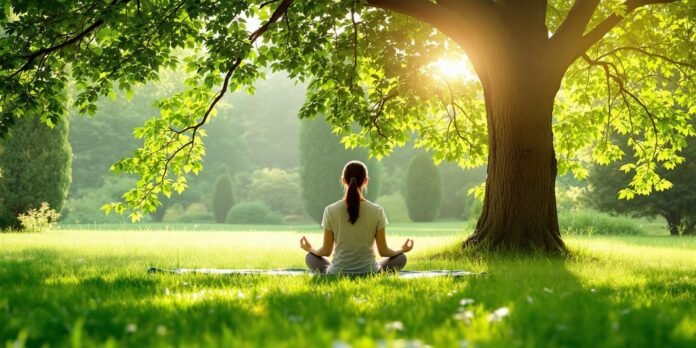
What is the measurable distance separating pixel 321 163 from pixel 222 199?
27.7 ft

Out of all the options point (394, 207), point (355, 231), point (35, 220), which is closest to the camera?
point (355, 231)

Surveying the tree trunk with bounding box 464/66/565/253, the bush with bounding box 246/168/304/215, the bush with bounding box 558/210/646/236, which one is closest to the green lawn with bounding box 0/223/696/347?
the tree trunk with bounding box 464/66/565/253

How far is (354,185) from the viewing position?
6844 mm

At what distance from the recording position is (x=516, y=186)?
32.6 feet

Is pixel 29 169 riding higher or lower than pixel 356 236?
higher

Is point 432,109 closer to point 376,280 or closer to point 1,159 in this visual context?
point 376,280

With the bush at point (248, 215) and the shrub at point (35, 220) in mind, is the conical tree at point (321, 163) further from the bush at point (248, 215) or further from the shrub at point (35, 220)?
the shrub at point (35, 220)

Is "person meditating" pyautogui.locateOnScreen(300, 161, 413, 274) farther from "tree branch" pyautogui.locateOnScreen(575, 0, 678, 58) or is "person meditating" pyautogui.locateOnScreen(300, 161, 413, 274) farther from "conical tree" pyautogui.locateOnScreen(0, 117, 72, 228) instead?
"conical tree" pyautogui.locateOnScreen(0, 117, 72, 228)

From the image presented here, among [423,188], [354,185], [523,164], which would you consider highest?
[423,188]

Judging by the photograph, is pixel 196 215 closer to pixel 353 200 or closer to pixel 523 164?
pixel 523 164

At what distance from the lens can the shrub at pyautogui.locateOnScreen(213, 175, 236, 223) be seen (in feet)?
143

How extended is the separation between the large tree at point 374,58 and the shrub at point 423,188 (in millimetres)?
26534

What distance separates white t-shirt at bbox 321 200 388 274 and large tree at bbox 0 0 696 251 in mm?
2835

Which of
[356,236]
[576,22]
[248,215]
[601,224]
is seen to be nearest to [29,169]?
[356,236]
